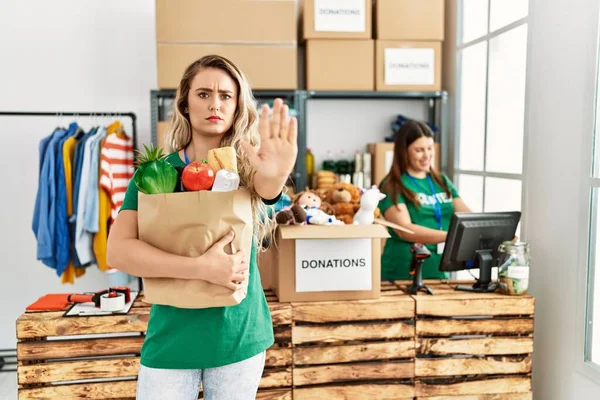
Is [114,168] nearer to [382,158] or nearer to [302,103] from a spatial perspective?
[302,103]

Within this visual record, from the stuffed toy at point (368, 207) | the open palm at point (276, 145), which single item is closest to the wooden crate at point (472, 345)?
the stuffed toy at point (368, 207)

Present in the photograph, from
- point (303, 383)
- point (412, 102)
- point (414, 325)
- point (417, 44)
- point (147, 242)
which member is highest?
point (417, 44)

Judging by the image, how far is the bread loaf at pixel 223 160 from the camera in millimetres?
1268

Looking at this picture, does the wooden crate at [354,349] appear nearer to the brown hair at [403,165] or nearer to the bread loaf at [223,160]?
the brown hair at [403,165]

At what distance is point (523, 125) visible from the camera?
2623 millimetres

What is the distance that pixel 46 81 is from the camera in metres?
3.54

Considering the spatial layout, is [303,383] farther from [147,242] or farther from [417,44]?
[417,44]

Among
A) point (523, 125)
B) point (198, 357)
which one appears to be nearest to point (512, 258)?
point (523, 125)

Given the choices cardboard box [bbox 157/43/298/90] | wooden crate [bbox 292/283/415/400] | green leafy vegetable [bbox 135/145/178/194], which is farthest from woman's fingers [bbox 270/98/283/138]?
cardboard box [bbox 157/43/298/90]

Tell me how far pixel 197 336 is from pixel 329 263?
0.87 m

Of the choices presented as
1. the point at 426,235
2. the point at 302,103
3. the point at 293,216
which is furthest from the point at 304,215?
the point at 302,103

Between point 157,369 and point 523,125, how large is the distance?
201cm

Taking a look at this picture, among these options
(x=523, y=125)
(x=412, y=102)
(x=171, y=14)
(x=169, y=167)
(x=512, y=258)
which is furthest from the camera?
(x=412, y=102)

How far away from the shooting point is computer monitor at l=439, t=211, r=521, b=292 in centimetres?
227
